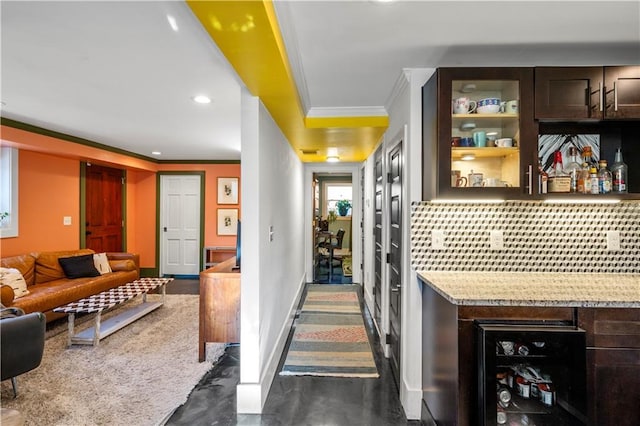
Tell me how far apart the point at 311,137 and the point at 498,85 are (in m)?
1.95

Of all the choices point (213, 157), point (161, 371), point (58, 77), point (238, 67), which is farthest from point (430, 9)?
point (213, 157)

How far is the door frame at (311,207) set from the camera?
5.54 meters

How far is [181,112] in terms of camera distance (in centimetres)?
313

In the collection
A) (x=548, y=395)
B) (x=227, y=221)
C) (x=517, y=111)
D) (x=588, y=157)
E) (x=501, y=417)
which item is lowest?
(x=501, y=417)

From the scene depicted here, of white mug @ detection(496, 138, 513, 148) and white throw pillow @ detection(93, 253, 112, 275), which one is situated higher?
white mug @ detection(496, 138, 513, 148)

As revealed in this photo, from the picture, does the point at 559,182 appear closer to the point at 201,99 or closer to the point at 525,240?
the point at 525,240

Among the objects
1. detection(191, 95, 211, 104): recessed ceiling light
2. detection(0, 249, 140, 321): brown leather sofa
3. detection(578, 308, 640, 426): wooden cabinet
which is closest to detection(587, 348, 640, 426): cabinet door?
detection(578, 308, 640, 426): wooden cabinet

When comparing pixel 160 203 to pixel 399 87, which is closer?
pixel 399 87

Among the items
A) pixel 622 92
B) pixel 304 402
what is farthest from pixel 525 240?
pixel 304 402

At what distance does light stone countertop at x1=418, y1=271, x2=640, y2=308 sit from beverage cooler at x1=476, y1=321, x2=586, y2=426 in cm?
12

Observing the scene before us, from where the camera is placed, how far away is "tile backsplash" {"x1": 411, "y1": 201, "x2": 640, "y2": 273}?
6.95ft

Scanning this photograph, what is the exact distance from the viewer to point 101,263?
14.8 feet

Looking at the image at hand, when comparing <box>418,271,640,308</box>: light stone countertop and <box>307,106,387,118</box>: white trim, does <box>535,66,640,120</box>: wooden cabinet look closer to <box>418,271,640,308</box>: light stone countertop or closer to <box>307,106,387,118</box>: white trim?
<box>418,271,640,308</box>: light stone countertop

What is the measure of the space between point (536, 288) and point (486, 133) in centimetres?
95
